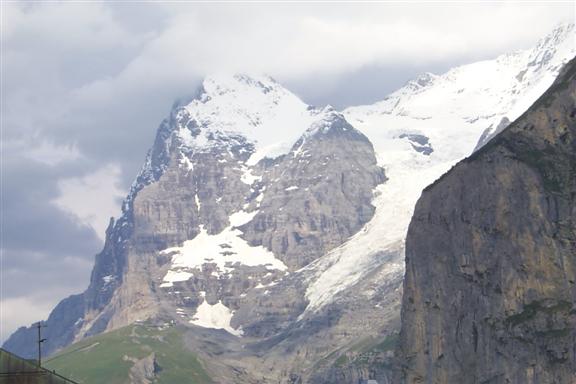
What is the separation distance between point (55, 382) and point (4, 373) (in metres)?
3.63

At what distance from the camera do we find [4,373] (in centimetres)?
8056

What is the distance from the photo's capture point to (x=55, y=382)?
8244 centimetres
